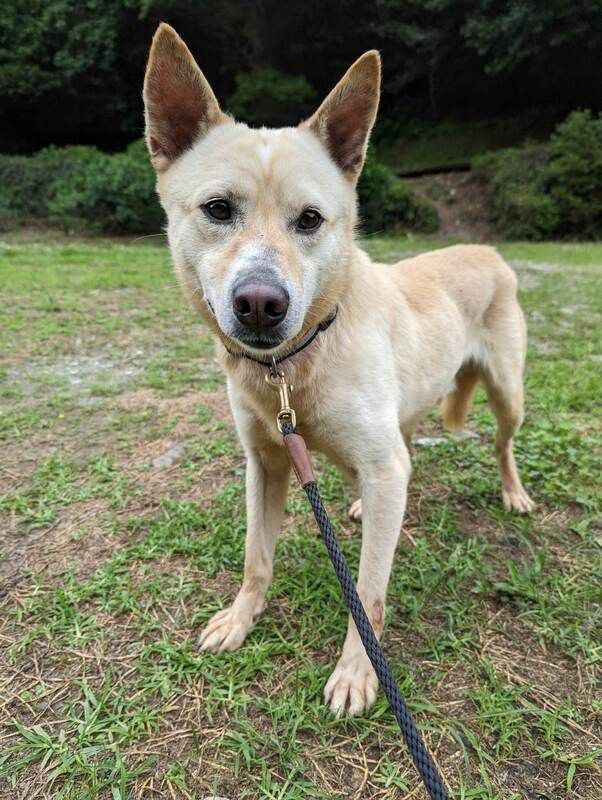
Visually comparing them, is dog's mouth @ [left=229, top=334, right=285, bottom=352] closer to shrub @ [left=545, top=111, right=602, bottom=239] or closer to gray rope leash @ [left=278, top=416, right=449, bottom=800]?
gray rope leash @ [left=278, top=416, right=449, bottom=800]

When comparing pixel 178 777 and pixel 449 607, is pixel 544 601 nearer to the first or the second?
pixel 449 607

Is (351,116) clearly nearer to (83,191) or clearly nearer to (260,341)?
(260,341)

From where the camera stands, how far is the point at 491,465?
3.26 metres

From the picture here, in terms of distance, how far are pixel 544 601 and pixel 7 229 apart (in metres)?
16.8

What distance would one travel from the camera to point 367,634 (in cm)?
133

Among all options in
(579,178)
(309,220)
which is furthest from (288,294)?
(579,178)

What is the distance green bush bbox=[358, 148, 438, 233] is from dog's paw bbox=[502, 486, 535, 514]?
14.4m

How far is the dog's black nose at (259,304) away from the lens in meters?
1.59

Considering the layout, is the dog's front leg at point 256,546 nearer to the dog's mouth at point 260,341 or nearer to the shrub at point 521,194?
the dog's mouth at point 260,341

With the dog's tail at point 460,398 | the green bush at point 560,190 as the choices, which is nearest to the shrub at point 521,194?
the green bush at point 560,190

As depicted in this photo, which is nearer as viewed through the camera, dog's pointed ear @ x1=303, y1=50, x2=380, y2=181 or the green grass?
the green grass

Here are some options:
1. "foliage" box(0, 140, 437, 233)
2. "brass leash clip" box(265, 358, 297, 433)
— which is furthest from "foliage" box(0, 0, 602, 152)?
"brass leash clip" box(265, 358, 297, 433)

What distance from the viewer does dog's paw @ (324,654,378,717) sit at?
1.78m

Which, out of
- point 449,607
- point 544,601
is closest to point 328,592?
point 449,607
